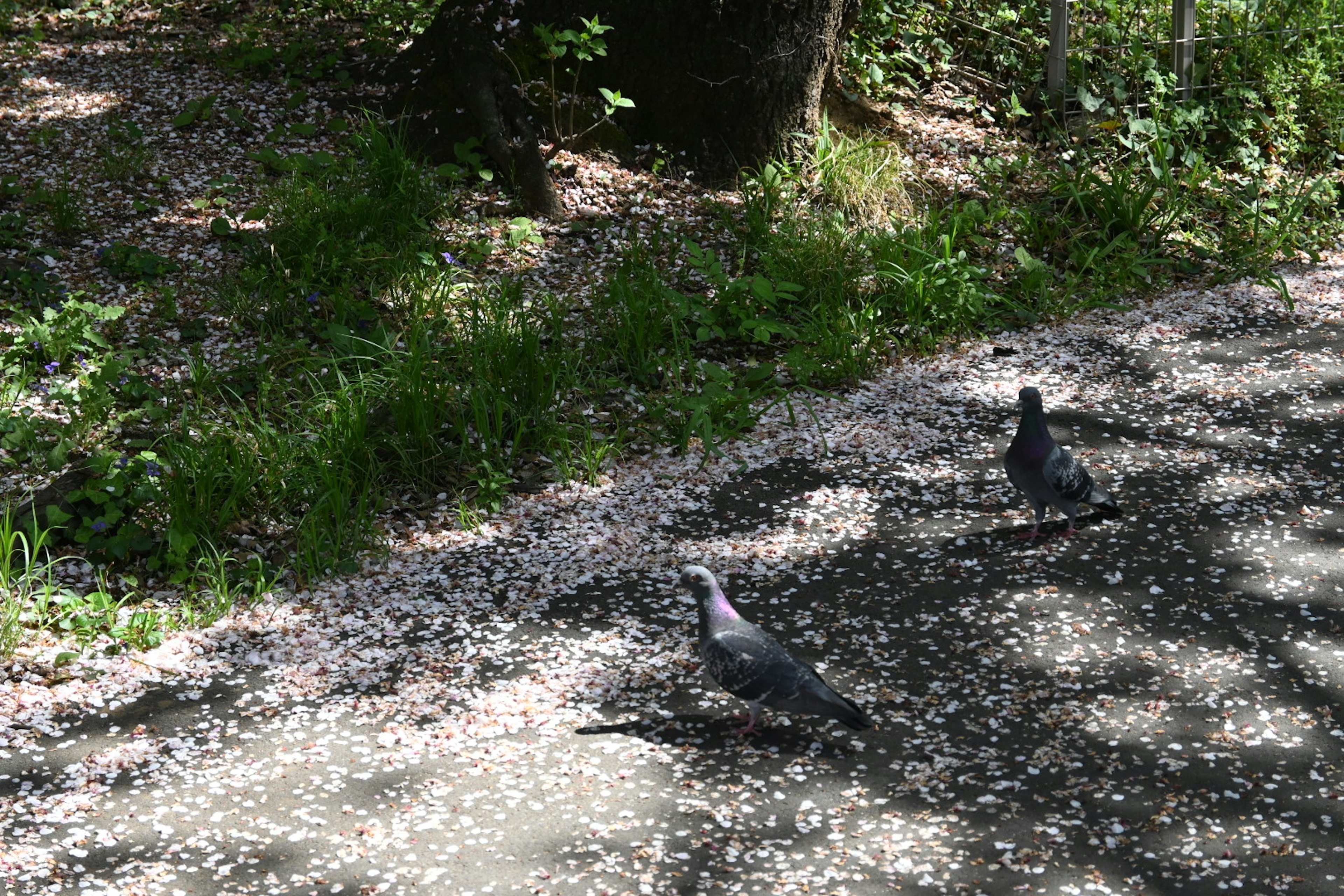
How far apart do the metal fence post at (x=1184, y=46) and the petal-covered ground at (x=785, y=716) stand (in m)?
3.19

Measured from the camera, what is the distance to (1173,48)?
7.51 meters

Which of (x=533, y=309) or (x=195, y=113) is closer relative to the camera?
(x=533, y=309)

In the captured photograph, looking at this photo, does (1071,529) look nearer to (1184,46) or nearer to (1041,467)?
(1041,467)

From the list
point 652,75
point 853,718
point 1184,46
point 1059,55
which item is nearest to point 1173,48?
point 1184,46

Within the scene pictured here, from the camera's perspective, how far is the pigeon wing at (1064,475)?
3.96 metres

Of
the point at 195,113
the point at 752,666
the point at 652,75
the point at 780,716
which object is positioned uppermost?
the point at 652,75

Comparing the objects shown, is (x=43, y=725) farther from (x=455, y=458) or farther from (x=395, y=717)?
(x=455, y=458)

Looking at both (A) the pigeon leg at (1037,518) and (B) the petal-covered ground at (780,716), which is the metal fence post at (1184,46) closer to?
(B) the petal-covered ground at (780,716)

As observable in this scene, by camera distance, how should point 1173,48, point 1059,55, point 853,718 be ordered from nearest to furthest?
point 853,718
point 1059,55
point 1173,48

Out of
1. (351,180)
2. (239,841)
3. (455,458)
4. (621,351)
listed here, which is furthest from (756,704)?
(351,180)

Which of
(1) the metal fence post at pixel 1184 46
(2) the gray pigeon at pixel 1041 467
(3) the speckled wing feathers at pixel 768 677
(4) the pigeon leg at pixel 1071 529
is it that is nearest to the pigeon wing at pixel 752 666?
(3) the speckled wing feathers at pixel 768 677

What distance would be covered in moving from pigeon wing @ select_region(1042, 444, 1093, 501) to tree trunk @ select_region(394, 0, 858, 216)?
325 centimetres

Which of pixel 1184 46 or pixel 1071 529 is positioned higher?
pixel 1184 46

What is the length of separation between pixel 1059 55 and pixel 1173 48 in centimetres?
75
